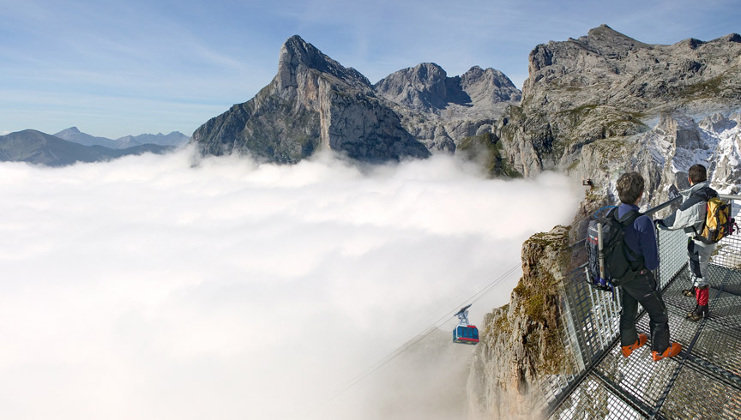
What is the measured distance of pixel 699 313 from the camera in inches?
330

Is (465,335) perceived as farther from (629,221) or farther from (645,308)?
(629,221)

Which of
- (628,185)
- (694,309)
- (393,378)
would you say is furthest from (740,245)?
(393,378)

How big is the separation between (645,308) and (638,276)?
716 millimetres

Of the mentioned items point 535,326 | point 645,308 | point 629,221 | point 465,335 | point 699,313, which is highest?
point 629,221

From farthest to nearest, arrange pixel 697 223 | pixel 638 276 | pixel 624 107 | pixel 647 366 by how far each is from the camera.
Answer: pixel 624 107
pixel 697 223
pixel 647 366
pixel 638 276

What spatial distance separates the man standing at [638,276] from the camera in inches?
241

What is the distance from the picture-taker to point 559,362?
9.16 m

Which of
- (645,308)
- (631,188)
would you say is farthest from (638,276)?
(631,188)

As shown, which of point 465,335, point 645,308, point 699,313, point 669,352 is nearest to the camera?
point 645,308

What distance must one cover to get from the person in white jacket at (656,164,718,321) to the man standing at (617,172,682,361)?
6.84 ft

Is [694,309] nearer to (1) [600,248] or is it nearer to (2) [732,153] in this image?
(1) [600,248]

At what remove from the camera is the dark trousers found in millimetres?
6449

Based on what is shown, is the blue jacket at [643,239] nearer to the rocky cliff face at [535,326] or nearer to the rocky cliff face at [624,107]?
the rocky cliff face at [535,326]

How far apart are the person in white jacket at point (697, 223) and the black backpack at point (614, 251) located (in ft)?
8.46
